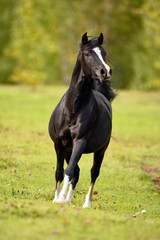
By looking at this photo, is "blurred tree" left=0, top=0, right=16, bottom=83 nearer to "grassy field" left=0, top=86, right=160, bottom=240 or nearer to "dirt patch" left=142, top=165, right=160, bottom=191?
"grassy field" left=0, top=86, right=160, bottom=240

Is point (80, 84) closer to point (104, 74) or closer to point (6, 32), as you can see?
point (104, 74)

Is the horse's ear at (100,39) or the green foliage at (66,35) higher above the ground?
the green foliage at (66,35)

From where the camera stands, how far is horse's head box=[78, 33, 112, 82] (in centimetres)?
640

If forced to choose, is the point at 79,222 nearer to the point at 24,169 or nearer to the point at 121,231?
the point at 121,231

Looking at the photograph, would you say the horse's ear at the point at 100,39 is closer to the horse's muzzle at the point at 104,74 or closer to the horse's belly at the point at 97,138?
the horse's muzzle at the point at 104,74

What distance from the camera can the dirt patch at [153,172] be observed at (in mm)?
10762

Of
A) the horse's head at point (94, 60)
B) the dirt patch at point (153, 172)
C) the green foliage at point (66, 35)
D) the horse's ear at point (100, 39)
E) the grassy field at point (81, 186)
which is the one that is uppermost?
the green foliage at point (66, 35)

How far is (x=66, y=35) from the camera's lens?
1826 inches

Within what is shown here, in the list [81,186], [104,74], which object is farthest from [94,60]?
[81,186]

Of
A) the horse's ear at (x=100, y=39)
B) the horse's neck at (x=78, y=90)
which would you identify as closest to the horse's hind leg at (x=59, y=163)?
the horse's neck at (x=78, y=90)

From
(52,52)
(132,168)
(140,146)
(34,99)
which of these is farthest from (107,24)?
(132,168)

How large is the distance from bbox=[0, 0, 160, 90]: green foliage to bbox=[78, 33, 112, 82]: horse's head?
25832 millimetres

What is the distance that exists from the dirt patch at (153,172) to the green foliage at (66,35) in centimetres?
2114

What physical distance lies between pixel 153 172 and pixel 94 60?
5798 millimetres
